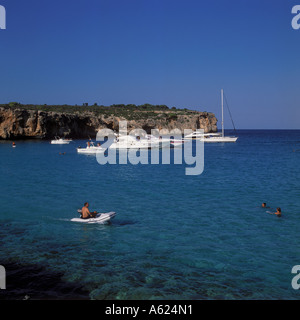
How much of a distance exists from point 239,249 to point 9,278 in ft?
23.5

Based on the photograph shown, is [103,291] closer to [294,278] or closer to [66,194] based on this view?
[294,278]

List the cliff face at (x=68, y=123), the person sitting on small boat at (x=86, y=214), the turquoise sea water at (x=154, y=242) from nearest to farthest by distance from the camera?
1. the turquoise sea water at (x=154, y=242)
2. the person sitting on small boat at (x=86, y=214)
3. the cliff face at (x=68, y=123)

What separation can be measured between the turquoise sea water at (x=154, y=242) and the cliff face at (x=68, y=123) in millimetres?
57445

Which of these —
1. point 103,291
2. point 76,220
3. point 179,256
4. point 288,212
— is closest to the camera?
point 103,291

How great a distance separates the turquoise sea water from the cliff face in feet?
188

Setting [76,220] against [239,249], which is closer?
[239,249]

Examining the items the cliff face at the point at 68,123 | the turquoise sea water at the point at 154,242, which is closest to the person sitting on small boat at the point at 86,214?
the turquoise sea water at the point at 154,242

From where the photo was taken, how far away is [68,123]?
8700 cm

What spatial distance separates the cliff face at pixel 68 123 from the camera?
7300cm

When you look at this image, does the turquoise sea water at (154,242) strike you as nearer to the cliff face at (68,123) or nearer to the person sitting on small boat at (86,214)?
the person sitting on small boat at (86,214)

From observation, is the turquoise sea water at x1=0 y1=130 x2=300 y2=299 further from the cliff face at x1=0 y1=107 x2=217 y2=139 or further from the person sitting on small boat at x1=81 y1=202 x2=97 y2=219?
the cliff face at x1=0 y1=107 x2=217 y2=139
